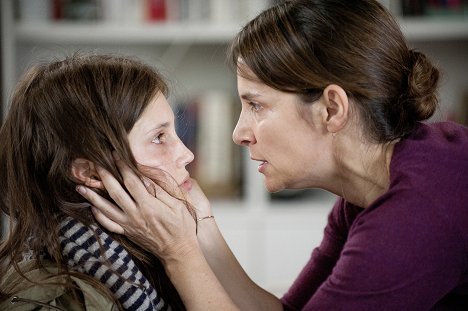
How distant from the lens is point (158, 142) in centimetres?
132

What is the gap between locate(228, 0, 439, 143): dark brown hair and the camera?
1264mm

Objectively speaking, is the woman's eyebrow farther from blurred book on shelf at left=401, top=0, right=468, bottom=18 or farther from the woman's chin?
blurred book on shelf at left=401, top=0, right=468, bottom=18

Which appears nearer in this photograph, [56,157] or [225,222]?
[56,157]

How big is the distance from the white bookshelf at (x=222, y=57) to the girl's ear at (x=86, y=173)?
1.43 meters

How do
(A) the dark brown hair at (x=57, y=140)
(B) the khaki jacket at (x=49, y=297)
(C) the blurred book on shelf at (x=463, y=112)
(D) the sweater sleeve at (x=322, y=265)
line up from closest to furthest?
(B) the khaki jacket at (x=49, y=297)
(A) the dark brown hair at (x=57, y=140)
(D) the sweater sleeve at (x=322, y=265)
(C) the blurred book on shelf at (x=463, y=112)

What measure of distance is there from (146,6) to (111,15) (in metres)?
0.14

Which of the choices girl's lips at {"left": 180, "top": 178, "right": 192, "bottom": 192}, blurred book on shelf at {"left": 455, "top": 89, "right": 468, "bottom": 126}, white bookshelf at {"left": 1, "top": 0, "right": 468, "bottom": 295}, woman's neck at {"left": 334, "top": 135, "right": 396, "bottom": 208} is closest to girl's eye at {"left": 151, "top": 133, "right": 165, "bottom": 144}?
girl's lips at {"left": 180, "top": 178, "right": 192, "bottom": 192}

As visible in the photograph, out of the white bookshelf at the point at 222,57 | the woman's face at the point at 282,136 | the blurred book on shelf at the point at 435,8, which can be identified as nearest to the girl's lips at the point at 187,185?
the woman's face at the point at 282,136

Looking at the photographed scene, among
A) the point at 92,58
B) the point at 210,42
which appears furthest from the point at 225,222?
the point at 92,58

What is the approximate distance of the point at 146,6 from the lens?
274 centimetres

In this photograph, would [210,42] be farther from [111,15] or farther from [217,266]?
[217,266]

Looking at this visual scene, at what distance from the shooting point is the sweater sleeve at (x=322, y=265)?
4.93 ft

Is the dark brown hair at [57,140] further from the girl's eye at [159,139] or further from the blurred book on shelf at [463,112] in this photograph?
the blurred book on shelf at [463,112]

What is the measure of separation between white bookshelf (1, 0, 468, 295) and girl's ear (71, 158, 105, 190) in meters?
1.43
